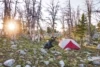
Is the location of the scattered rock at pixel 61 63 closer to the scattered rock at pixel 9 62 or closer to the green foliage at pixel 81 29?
the scattered rock at pixel 9 62

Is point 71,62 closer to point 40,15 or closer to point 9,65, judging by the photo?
point 9,65

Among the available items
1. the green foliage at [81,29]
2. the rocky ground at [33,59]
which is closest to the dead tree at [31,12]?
the green foliage at [81,29]

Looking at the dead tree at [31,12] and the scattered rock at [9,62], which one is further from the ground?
the dead tree at [31,12]

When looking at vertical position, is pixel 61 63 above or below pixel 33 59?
below

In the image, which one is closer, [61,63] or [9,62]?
[9,62]

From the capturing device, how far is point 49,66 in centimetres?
962

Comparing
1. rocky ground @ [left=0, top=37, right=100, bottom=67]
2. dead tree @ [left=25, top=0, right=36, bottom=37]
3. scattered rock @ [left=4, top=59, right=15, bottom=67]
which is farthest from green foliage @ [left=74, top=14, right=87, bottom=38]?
scattered rock @ [left=4, top=59, right=15, bottom=67]

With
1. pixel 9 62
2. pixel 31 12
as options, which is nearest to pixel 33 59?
pixel 9 62

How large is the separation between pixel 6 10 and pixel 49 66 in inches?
320

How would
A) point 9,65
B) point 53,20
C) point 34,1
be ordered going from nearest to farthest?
point 9,65, point 34,1, point 53,20

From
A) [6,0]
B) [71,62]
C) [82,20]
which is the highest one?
[6,0]

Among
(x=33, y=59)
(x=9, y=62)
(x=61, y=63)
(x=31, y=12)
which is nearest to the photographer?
(x=9, y=62)

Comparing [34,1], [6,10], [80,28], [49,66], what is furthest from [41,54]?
[80,28]

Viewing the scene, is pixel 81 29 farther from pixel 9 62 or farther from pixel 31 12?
pixel 9 62
